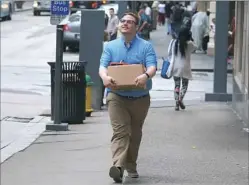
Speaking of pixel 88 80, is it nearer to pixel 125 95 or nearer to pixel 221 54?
pixel 221 54

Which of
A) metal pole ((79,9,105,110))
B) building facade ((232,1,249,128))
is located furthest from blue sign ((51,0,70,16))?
building facade ((232,1,249,128))

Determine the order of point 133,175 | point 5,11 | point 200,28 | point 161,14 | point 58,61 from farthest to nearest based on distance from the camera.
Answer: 1. point 161,14
2. point 5,11
3. point 200,28
4. point 58,61
5. point 133,175

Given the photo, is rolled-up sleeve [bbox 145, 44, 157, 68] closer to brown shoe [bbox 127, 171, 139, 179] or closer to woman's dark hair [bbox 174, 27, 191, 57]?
brown shoe [bbox 127, 171, 139, 179]

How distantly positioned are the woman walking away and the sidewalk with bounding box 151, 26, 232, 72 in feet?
26.7

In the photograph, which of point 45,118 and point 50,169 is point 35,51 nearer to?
point 45,118

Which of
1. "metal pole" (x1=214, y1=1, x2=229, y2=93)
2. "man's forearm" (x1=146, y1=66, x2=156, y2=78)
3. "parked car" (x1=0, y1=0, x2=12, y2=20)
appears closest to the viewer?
"man's forearm" (x1=146, y1=66, x2=156, y2=78)

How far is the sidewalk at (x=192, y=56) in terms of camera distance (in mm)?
23812

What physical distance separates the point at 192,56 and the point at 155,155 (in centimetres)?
1826

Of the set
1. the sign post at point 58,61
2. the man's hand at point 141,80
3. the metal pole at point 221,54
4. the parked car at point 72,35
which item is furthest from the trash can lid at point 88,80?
the parked car at point 72,35

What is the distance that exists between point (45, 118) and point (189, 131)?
3242 mm

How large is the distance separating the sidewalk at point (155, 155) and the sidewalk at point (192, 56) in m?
10.3

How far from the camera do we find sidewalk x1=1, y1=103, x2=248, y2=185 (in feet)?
27.0

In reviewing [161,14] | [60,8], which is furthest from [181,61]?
[161,14]

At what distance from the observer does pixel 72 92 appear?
506 inches
